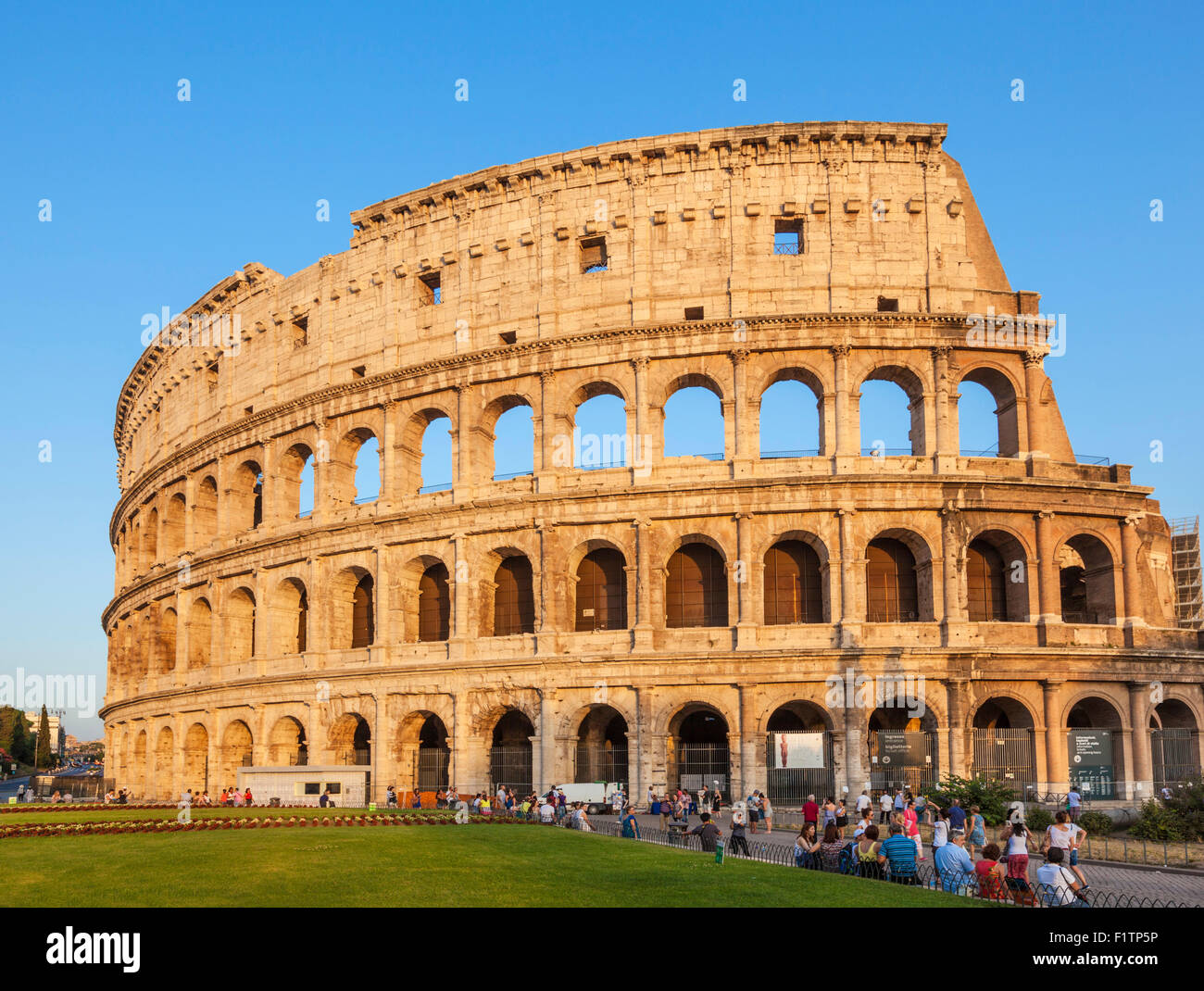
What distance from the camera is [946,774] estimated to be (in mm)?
30875

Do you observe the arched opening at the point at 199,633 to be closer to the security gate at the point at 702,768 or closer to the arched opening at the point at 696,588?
the arched opening at the point at 696,588

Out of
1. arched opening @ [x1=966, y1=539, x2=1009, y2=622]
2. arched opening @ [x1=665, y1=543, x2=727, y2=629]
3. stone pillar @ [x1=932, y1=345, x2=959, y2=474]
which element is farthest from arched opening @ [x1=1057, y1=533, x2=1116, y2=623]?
arched opening @ [x1=665, y1=543, x2=727, y2=629]

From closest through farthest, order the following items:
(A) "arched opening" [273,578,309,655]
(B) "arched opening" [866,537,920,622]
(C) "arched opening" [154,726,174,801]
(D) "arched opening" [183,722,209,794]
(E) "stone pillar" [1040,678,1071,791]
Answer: (E) "stone pillar" [1040,678,1071,791]
(B) "arched opening" [866,537,920,622]
(A) "arched opening" [273,578,309,655]
(D) "arched opening" [183,722,209,794]
(C) "arched opening" [154,726,174,801]

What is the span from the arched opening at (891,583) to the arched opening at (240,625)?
24318 mm

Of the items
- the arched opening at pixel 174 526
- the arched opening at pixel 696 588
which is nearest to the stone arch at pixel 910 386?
the arched opening at pixel 696 588

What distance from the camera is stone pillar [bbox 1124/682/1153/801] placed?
32.2 meters

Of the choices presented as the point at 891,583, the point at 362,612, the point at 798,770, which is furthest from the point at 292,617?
the point at 891,583

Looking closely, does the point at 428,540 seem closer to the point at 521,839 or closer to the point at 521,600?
the point at 521,600

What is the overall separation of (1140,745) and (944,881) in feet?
70.5

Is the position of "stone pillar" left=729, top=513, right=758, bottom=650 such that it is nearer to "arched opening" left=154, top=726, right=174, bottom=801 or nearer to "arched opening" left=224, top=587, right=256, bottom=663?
"arched opening" left=224, top=587, right=256, bottom=663

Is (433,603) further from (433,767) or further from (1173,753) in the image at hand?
(1173,753)

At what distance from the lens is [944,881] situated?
14734 mm

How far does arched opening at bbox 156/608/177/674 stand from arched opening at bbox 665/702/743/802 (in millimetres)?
24945
